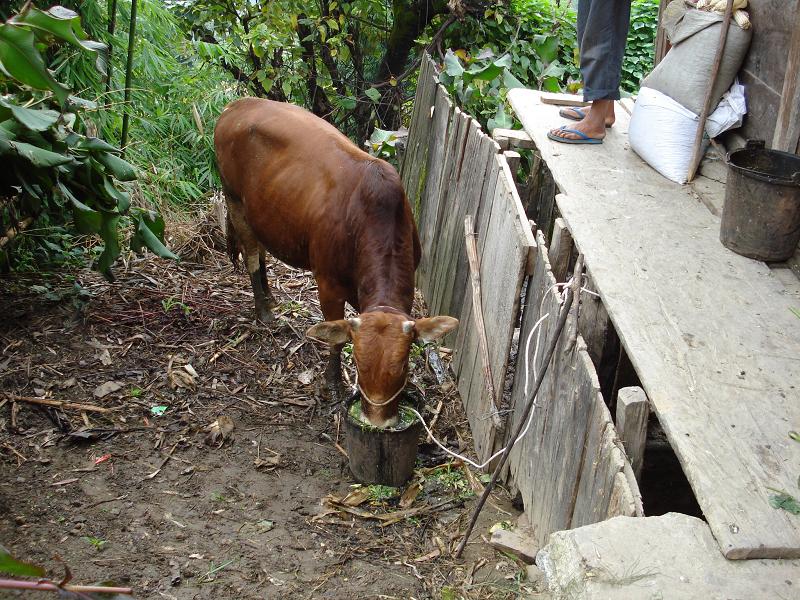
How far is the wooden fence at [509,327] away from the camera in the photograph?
11.1 ft

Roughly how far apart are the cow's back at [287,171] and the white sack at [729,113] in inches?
82.5

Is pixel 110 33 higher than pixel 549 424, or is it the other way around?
pixel 110 33

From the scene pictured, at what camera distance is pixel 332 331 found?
465cm

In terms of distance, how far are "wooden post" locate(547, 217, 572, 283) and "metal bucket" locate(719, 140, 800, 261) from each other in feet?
2.64

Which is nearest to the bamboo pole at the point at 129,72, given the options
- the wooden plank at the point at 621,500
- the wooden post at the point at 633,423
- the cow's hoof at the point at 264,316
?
the cow's hoof at the point at 264,316

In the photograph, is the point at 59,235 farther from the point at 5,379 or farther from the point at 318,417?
the point at 318,417

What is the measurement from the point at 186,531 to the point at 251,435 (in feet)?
3.42

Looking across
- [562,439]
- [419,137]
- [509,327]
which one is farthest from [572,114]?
[562,439]

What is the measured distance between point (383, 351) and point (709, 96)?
8.23 ft

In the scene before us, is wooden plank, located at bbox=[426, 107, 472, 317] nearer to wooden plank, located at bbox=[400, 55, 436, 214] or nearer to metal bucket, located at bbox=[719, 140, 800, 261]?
wooden plank, located at bbox=[400, 55, 436, 214]

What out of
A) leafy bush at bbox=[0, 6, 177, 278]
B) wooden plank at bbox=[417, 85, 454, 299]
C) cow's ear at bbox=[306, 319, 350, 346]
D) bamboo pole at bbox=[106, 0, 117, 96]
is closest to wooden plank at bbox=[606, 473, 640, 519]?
cow's ear at bbox=[306, 319, 350, 346]

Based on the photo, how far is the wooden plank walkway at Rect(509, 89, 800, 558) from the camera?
276 centimetres

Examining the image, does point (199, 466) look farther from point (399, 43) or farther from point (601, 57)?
point (399, 43)

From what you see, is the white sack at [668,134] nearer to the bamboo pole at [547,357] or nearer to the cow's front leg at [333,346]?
the bamboo pole at [547,357]
